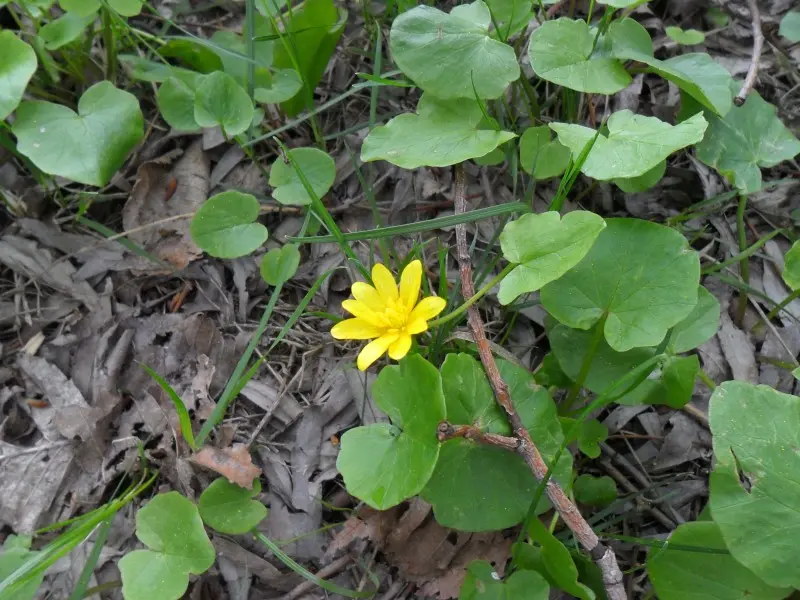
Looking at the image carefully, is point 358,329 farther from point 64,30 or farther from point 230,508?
point 64,30

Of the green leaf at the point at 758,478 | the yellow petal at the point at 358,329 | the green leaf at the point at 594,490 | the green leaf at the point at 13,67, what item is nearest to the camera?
the green leaf at the point at 758,478

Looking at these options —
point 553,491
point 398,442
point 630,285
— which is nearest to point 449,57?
point 630,285

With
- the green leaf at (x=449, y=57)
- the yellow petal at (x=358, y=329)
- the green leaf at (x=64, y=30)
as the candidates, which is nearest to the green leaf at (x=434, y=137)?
the green leaf at (x=449, y=57)

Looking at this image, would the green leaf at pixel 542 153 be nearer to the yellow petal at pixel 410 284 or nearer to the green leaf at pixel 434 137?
the green leaf at pixel 434 137

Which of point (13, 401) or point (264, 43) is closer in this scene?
point (13, 401)

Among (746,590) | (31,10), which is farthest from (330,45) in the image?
(746,590)

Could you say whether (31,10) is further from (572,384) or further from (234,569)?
(572,384)
